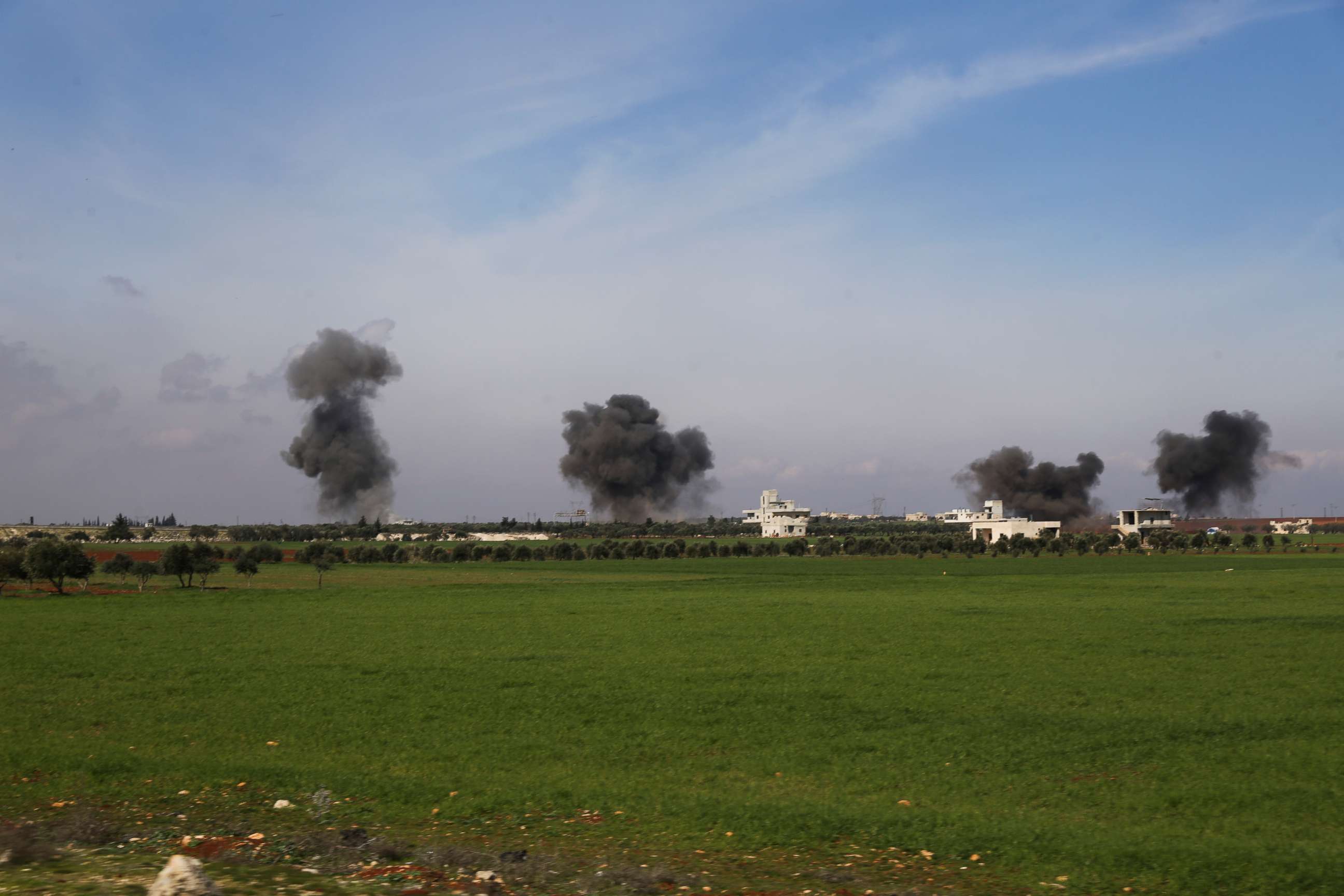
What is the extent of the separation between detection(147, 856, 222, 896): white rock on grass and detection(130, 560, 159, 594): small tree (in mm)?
60216

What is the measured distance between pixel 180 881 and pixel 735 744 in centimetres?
1221

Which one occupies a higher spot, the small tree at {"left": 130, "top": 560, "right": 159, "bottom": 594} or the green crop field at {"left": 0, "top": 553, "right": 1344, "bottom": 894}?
the small tree at {"left": 130, "top": 560, "right": 159, "bottom": 594}

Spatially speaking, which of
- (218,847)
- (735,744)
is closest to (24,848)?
(218,847)

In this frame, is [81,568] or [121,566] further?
[121,566]

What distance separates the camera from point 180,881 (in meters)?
7.39

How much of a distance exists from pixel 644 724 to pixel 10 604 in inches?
1719

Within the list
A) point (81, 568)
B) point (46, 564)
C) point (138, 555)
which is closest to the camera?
point (46, 564)

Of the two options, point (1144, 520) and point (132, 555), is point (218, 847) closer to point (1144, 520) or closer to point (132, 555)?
point (132, 555)

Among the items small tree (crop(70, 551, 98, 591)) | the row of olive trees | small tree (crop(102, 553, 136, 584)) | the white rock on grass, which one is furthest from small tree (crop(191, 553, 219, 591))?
the white rock on grass

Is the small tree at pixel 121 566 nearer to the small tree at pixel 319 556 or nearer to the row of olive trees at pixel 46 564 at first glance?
the row of olive trees at pixel 46 564

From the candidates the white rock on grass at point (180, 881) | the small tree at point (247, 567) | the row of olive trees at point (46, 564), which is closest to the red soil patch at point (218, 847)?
the white rock on grass at point (180, 881)

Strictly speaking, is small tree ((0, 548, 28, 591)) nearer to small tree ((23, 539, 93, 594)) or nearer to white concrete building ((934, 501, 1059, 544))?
small tree ((23, 539, 93, 594))

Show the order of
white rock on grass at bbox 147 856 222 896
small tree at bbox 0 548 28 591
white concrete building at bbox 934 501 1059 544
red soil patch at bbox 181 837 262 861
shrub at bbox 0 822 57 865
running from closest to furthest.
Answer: white rock on grass at bbox 147 856 222 896 → shrub at bbox 0 822 57 865 → red soil patch at bbox 181 837 262 861 → small tree at bbox 0 548 28 591 → white concrete building at bbox 934 501 1059 544

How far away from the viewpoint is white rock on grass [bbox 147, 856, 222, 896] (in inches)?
289
